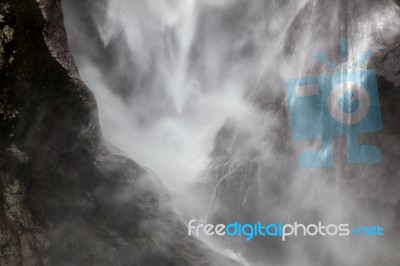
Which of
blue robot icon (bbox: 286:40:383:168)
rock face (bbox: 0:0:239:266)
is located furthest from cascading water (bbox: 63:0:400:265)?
rock face (bbox: 0:0:239:266)

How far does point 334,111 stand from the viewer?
7645 mm

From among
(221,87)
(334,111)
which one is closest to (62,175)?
(221,87)

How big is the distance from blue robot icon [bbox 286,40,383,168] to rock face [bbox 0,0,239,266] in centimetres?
322

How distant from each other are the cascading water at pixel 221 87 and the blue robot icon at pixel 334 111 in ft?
0.69

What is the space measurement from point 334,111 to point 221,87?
9.71 feet

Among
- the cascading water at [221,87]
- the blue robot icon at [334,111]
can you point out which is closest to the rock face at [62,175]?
the cascading water at [221,87]

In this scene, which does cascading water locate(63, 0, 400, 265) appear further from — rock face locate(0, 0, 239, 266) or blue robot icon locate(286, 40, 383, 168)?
rock face locate(0, 0, 239, 266)

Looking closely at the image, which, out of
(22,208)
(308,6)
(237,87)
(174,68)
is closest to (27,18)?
Result: (22,208)

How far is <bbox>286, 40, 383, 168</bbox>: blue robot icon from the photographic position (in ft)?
23.7

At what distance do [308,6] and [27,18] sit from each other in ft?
19.7

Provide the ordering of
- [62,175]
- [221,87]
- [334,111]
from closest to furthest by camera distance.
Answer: [62,175] → [334,111] → [221,87]

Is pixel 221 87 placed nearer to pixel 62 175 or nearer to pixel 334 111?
pixel 334 111

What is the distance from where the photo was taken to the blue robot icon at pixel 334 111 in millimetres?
7230

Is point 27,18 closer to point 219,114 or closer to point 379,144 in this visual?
point 219,114
